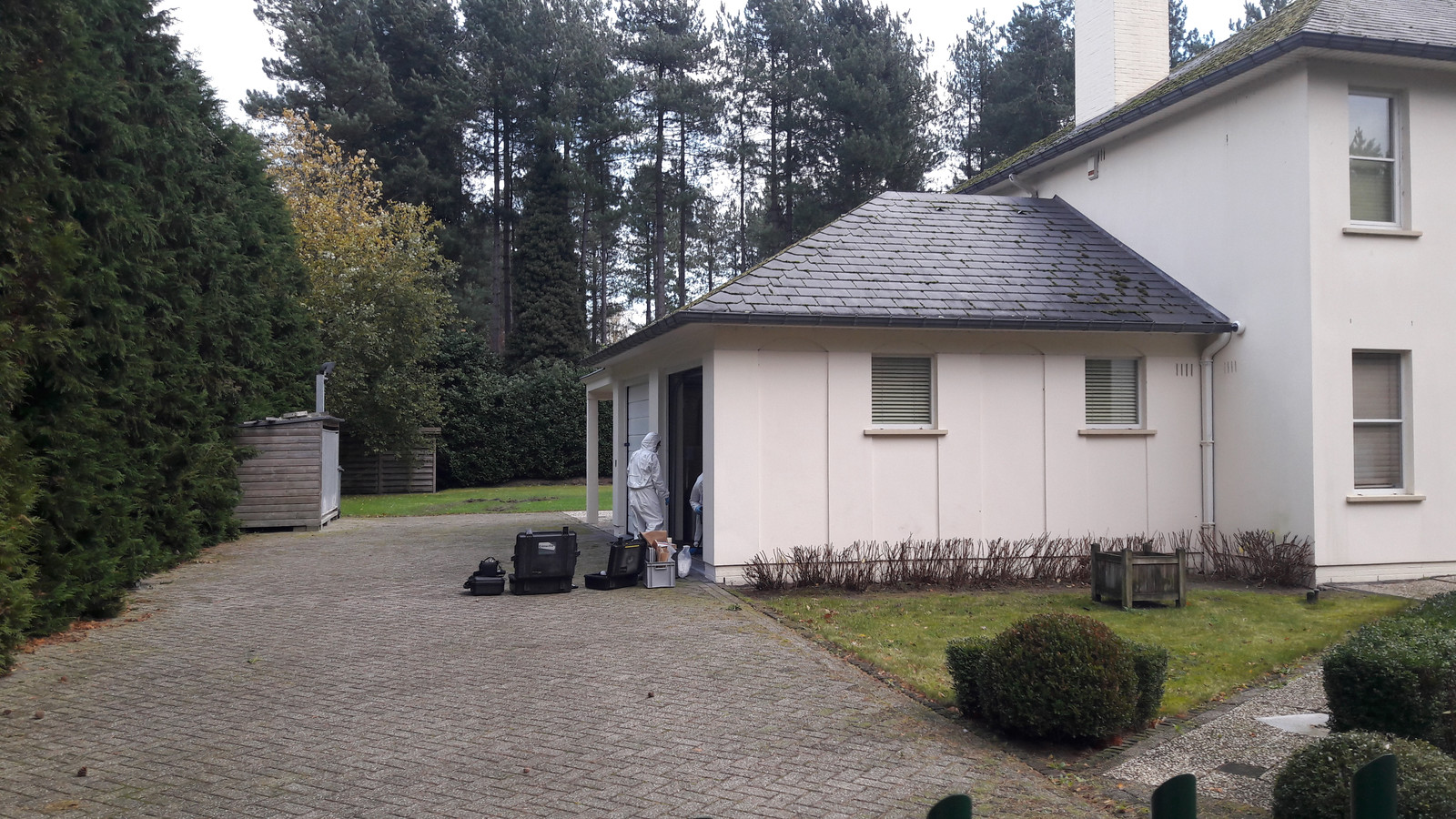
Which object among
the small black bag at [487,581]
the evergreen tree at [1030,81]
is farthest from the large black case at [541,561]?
the evergreen tree at [1030,81]

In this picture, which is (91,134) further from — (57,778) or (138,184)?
(57,778)

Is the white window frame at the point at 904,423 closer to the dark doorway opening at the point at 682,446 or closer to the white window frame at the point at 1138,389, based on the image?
the white window frame at the point at 1138,389

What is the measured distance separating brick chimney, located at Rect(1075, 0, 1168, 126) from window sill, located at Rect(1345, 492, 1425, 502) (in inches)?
341

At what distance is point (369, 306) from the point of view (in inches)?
1139

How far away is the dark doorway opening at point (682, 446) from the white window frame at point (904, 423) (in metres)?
3.17

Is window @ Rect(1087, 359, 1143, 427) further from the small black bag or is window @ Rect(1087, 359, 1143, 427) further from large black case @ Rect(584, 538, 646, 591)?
the small black bag

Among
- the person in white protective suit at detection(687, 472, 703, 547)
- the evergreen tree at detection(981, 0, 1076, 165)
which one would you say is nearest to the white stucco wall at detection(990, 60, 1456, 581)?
the person in white protective suit at detection(687, 472, 703, 547)

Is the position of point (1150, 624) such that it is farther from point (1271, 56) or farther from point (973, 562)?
point (1271, 56)

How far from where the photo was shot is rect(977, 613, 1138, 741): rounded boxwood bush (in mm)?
5812

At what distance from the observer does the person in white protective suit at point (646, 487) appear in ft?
45.1

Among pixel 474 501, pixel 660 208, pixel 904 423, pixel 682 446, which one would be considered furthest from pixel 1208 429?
pixel 660 208

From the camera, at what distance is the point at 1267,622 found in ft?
32.2

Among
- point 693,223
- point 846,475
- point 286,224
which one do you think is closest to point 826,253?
point 846,475

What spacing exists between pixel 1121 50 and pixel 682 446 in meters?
10.8
